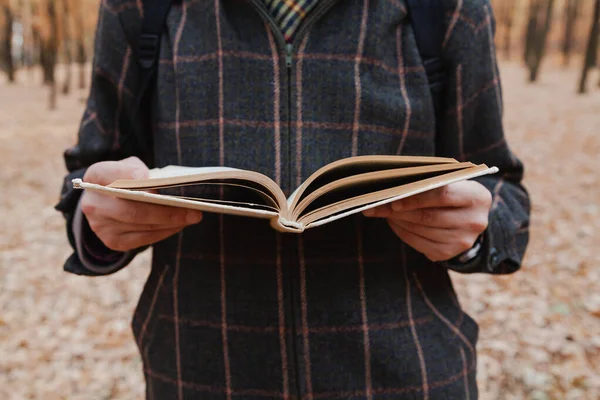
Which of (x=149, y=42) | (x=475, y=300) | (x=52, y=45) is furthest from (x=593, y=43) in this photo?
(x=52, y=45)

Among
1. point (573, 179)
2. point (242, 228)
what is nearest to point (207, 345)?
point (242, 228)

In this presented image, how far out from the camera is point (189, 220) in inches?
35.8

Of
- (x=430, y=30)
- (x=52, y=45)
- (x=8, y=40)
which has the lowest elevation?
(x=8, y=40)

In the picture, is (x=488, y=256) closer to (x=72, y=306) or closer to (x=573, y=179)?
(x=72, y=306)

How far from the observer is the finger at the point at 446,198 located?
0.90 metres

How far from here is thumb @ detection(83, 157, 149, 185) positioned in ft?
3.04

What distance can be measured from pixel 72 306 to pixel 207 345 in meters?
3.85

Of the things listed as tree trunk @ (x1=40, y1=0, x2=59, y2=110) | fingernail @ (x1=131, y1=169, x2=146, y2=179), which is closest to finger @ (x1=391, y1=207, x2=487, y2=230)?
fingernail @ (x1=131, y1=169, x2=146, y2=179)

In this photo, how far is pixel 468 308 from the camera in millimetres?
4242

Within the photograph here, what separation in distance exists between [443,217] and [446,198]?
0.15 feet

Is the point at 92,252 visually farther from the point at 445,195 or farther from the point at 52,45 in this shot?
the point at 52,45

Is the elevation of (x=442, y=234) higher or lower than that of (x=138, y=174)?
lower

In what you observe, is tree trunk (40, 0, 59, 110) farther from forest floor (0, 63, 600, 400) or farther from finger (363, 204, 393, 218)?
finger (363, 204, 393, 218)

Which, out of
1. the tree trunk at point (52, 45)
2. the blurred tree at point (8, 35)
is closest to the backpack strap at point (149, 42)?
the tree trunk at point (52, 45)
